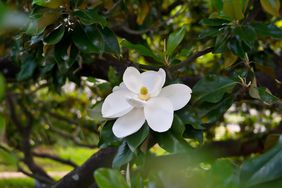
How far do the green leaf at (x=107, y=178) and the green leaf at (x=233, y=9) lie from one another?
529 mm

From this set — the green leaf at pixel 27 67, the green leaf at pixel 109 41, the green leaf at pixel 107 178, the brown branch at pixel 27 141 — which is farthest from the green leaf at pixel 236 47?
the brown branch at pixel 27 141

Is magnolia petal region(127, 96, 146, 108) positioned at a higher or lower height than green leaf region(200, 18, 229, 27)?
higher

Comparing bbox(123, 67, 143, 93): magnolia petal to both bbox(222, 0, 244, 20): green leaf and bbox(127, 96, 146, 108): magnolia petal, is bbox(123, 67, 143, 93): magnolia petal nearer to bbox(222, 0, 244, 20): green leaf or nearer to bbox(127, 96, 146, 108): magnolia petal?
bbox(127, 96, 146, 108): magnolia petal

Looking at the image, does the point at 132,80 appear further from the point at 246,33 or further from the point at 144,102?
the point at 246,33

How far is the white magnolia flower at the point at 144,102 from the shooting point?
2.81ft

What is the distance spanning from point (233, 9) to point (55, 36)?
407 mm

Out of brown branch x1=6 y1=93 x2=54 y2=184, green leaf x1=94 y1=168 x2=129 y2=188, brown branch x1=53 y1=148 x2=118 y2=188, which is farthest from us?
brown branch x1=6 y1=93 x2=54 y2=184

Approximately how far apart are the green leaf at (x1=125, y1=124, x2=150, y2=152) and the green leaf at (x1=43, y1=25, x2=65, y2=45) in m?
0.33

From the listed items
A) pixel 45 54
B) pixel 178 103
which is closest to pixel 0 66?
pixel 45 54

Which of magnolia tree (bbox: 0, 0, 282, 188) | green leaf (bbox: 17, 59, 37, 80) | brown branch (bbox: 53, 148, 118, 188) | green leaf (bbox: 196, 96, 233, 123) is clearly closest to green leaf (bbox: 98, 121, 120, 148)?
magnolia tree (bbox: 0, 0, 282, 188)

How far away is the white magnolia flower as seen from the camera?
85 centimetres

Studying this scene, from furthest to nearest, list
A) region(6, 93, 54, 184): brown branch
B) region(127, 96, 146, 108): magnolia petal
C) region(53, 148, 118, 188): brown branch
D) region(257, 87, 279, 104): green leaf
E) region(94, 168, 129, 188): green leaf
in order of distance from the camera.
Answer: region(6, 93, 54, 184): brown branch
region(53, 148, 118, 188): brown branch
region(257, 87, 279, 104): green leaf
region(127, 96, 146, 108): magnolia petal
region(94, 168, 129, 188): green leaf

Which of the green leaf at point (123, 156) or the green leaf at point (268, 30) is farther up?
the green leaf at point (268, 30)

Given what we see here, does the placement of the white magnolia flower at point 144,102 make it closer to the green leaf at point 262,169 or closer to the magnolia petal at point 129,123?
the magnolia petal at point 129,123
